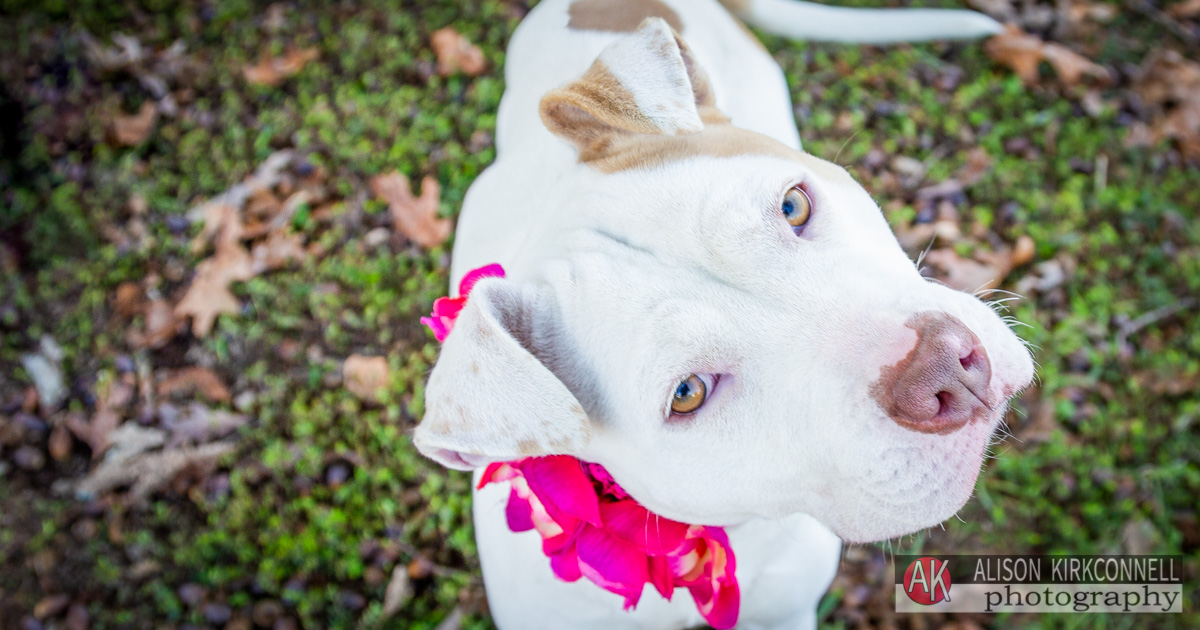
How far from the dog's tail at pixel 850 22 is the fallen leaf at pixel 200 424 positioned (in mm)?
3740

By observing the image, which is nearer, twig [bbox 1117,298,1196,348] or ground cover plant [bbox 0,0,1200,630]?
ground cover plant [bbox 0,0,1200,630]

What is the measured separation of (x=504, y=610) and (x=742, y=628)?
1.02 m

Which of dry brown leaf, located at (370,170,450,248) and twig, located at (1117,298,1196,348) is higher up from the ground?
dry brown leaf, located at (370,170,450,248)

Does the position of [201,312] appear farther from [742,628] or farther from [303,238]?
[742,628]

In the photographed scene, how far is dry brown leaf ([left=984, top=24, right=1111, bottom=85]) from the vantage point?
4779mm

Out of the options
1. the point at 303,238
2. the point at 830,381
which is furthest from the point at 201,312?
the point at 830,381

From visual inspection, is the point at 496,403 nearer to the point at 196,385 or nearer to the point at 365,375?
the point at 365,375

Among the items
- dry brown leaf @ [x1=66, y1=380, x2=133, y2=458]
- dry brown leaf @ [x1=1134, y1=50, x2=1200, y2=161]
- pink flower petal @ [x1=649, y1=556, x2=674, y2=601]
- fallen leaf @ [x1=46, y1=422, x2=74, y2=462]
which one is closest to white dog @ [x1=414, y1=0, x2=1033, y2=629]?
pink flower petal @ [x1=649, y1=556, x2=674, y2=601]

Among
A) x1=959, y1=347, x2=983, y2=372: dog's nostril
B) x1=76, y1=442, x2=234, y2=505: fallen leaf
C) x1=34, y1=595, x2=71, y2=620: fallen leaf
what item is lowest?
x1=34, y1=595, x2=71, y2=620: fallen leaf

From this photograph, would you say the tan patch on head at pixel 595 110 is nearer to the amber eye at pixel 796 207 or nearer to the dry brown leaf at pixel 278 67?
the amber eye at pixel 796 207

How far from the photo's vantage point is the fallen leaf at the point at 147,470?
13.2 ft

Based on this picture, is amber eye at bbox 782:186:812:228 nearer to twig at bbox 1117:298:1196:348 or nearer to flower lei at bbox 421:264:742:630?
flower lei at bbox 421:264:742:630

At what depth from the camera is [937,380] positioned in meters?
1.69

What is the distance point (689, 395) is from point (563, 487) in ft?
1.81
